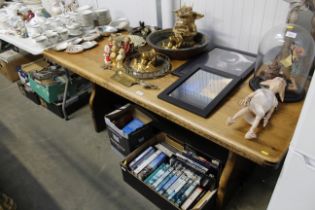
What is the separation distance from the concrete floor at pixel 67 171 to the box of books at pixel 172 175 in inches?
5.8

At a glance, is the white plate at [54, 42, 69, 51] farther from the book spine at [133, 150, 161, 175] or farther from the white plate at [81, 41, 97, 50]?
the book spine at [133, 150, 161, 175]

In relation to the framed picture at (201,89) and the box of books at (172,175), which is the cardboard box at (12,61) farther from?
the framed picture at (201,89)

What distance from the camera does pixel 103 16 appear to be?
1.88m

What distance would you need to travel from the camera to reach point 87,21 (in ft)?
6.00

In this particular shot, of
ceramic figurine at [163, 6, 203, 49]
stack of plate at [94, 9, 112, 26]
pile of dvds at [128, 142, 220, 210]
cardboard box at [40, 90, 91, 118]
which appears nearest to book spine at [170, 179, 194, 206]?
pile of dvds at [128, 142, 220, 210]

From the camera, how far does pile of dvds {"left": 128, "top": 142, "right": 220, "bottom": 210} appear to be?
3.93 feet

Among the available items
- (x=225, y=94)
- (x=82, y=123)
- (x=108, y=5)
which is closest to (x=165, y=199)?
(x=225, y=94)

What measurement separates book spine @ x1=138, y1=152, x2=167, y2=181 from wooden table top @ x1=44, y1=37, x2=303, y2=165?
0.41 m

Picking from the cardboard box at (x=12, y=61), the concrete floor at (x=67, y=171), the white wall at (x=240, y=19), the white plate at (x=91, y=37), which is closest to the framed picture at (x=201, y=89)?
the white wall at (x=240, y=19)

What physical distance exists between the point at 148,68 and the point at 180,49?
193 mm

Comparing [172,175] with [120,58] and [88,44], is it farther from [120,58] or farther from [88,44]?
[88,44]

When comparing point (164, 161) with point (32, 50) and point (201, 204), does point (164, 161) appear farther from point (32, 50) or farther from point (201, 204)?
point (32, 50)

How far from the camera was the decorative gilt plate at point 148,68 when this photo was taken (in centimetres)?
123

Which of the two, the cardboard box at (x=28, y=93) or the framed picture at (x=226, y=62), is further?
the cardboard box at (x=28, y=93)
